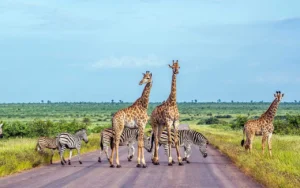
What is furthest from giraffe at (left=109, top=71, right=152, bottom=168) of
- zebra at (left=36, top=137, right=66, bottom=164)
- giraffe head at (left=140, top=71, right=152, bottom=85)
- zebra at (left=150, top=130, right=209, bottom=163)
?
zebra at (left=36, top=137, right=66, bottom=164)

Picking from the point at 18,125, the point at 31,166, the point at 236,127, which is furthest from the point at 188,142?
the point at 236,127

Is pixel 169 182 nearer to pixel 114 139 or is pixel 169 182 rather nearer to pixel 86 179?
pixel 86 179

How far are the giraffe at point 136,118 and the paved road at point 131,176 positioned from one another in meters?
0.74

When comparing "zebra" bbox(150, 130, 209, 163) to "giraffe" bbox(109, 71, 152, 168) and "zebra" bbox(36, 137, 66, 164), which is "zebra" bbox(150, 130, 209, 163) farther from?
"zebra" bbox(36, 137, 66, 164)

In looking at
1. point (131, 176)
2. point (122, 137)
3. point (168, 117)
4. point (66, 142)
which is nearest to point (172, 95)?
point (168, 117)

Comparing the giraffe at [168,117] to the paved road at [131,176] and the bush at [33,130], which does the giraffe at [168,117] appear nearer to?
the paved road at [131,176]

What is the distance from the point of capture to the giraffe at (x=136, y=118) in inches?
865

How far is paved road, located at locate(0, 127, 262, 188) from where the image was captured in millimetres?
16203

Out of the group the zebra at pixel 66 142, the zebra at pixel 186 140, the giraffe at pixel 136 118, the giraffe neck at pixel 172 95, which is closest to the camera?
the giraffe at pixel 136 118

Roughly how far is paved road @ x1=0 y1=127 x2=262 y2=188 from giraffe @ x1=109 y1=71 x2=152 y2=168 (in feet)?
2.44

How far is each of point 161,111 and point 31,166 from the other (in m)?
5.20

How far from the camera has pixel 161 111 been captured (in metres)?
23.0

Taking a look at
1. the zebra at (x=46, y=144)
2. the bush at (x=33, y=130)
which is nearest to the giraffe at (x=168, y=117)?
the zebra at (x=46, y=144)

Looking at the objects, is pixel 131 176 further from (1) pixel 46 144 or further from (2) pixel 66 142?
(1) pixel 46 144
